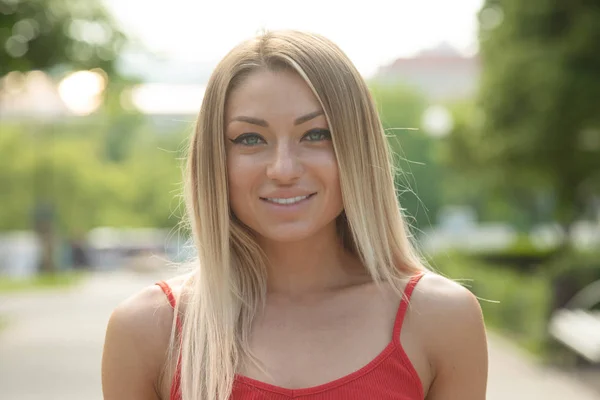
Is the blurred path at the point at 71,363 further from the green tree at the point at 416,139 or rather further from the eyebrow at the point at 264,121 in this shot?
the green tree at the point at 416,139

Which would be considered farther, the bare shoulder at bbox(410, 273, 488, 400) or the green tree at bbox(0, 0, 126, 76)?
the green tree at bbox(0, 0, 126, 76)

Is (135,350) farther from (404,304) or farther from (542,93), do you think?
(542,93)

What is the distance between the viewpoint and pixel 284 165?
2.50 meters

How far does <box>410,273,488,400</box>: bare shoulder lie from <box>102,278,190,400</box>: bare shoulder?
0.68 metres

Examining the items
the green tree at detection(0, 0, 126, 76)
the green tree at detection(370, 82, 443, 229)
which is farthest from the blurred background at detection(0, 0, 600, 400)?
the green tree at detection(370, 82, 443, 229)

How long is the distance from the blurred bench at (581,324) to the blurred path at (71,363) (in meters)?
0.43

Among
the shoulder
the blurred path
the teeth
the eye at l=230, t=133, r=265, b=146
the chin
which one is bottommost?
the blurred path

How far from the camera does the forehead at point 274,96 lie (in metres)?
2.54

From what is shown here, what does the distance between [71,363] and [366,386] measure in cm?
1034

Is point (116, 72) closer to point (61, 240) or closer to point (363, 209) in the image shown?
point (363, 209)

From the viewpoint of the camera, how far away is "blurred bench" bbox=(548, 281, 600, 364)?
31.5ft

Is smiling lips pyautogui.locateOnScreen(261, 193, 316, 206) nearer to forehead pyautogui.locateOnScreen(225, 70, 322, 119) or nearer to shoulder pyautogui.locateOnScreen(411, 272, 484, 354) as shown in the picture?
forehead pyautogui.locateOnScreen(225, 70, 322, 119)

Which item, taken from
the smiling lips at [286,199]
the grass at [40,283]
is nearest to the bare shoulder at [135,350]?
the smiling lips at [286,199]

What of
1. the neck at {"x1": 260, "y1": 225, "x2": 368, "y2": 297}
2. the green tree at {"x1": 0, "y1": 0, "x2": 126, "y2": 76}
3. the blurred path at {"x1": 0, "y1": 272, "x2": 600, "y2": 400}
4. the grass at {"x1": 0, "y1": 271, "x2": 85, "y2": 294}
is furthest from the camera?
the grass at {"x1": 0, "y1": 271, "x2": 85, "y2": 294}
